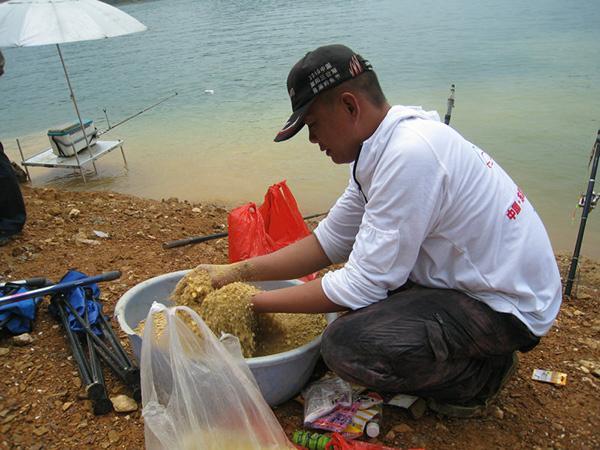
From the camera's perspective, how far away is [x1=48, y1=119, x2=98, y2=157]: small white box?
5707 mm

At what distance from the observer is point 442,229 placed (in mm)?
1732

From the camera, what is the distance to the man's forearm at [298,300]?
1.84m

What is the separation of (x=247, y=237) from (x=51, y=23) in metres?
3.29

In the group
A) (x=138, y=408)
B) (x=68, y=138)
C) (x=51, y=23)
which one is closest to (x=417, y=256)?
(x=138, y=408)

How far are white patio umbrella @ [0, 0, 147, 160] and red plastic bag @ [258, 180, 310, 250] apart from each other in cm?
281

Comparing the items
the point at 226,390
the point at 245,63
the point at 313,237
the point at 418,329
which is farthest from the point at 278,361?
the point at 245,63

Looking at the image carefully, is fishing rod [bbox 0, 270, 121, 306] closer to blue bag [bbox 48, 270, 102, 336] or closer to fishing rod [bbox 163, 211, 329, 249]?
blue bag [bbox 48, 270, 102, 336]

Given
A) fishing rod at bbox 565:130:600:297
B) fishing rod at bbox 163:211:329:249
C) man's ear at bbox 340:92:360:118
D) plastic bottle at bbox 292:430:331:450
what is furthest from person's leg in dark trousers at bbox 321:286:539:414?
fishing rod at bbox 163:211:329:249

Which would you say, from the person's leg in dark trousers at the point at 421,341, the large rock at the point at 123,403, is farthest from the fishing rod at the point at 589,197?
the large rock at the point at 123,403

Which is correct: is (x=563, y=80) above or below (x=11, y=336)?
below

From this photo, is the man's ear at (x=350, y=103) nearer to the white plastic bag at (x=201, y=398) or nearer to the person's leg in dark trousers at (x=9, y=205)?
the white plastic bag at (x=201, y=398)

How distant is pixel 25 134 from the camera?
28.7 feet

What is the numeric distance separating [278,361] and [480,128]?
5973 millimetres

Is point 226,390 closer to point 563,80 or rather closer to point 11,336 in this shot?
point 11,336
